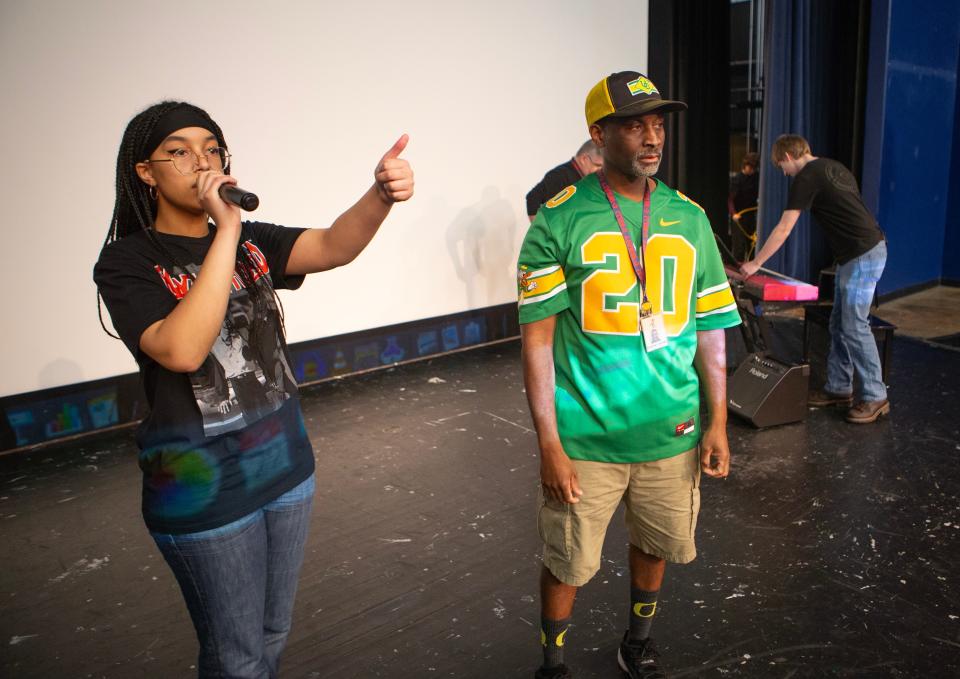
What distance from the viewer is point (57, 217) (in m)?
3.93

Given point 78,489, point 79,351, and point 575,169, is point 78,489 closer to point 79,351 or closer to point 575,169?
point 79,351

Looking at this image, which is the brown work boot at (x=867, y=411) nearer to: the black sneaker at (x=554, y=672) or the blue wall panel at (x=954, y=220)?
the black sneaker at (x=554, y=672)

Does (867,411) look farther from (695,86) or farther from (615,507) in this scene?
(695,86)

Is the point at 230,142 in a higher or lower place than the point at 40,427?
higher

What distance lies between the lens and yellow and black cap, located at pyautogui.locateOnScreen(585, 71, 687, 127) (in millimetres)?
1661

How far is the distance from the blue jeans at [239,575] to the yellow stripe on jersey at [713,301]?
0.97 m

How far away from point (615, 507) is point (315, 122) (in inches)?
144

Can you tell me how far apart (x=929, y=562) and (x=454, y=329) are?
3.65 m

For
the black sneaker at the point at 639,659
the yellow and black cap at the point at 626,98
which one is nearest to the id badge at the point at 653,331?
the yellow and black cap at the point at 626,98

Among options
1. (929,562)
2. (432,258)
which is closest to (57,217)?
(432,258)

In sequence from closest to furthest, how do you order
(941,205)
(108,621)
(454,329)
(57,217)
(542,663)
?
(542,663) → (108,621) → (57,217) → (454,329) → (941,205)

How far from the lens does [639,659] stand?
6.52 ft

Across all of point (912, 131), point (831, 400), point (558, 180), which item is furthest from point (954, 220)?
point (558, 180)

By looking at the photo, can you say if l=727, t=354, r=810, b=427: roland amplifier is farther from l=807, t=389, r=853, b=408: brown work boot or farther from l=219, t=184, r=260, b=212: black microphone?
l=219, t=184, r=260, b=212: black microphone
